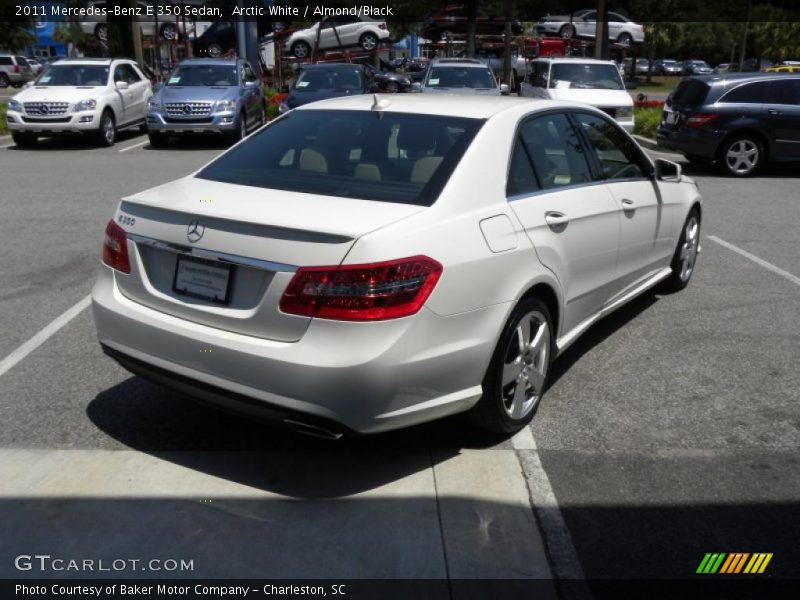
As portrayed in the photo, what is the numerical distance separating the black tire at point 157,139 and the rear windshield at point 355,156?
507 inches

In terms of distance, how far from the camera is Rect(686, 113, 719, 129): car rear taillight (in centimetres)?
1387

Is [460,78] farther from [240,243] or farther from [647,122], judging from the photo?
[240,243]

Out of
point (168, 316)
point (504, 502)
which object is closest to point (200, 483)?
point (168, 316)

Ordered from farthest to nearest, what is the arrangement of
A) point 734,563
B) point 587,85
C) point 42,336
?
point 587,85 → point 42,336 → point 734,563

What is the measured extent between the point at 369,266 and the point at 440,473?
1.09 m

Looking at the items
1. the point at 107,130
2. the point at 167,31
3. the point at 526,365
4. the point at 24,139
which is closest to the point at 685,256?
the point at 526,365

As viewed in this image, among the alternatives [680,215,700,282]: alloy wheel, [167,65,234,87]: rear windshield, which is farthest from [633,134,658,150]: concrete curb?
[680,215,700,282]: alloy wheel

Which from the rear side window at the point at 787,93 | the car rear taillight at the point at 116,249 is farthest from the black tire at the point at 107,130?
the car rear taillight at the point at 116,249

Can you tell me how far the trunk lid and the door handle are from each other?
0.88 metres

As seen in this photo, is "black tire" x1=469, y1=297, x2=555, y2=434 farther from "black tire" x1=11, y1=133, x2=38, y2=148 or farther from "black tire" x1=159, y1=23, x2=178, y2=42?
"black tire" x1=159, y1=23, x2=178, y2=42

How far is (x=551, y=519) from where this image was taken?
3.49 m

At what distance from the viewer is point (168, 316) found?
147 inches

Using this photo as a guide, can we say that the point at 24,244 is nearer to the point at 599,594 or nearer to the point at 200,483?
the point at 200,483

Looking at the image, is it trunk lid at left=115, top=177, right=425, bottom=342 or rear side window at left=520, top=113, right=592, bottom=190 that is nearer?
trunk lid at left=115, top=177, right=425, bottom=342
